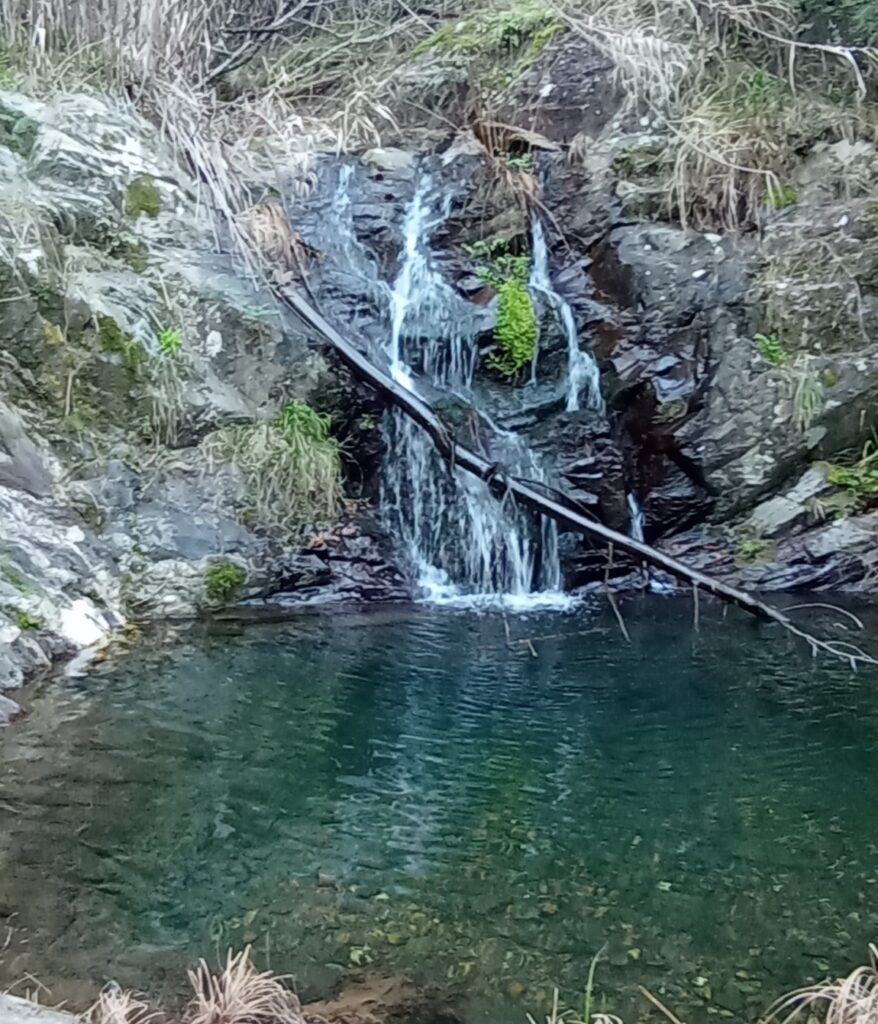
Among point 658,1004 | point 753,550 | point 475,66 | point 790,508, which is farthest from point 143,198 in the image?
point 658,1004

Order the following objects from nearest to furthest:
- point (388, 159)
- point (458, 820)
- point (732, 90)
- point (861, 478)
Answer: point (458, 820) → point (861, 478) → point (732, 90) → point (388, 159)

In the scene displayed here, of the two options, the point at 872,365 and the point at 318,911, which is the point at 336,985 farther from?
the point at 872,365

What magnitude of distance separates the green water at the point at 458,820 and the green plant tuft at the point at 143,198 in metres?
3.08

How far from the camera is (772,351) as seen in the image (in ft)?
22.8

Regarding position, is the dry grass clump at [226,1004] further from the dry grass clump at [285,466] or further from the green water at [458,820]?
the dry grass clump at [285,466]

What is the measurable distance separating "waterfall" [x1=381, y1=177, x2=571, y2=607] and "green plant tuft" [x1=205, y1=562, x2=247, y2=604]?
3.69ft

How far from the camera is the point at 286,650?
507 cm

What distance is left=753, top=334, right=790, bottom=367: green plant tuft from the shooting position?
6914mm

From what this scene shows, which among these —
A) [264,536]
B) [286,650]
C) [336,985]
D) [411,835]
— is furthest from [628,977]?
[264,536]

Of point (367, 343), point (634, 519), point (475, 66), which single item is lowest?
point (634, 519)

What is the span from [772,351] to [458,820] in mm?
4656

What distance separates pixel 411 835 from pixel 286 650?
6.46 ft

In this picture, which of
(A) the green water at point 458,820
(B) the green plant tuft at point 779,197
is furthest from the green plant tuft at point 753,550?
(B) the green plant tuft at point 779,197

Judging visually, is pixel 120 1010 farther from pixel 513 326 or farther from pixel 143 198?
pixel 143 198
